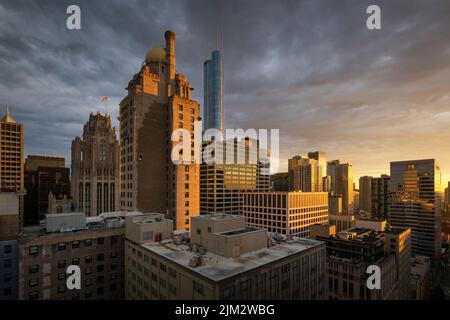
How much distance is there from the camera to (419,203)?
180 m

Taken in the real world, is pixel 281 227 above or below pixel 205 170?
below

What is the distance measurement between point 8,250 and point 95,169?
138 meters

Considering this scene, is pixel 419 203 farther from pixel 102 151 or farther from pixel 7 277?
pixel 102 151

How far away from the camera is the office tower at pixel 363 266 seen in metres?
69.1

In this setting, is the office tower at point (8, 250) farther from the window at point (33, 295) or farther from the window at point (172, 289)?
the window at point (172, 289)

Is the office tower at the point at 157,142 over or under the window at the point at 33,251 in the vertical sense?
over

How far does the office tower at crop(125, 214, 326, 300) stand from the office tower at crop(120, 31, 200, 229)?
26.5 m

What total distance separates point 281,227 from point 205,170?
76272 mm

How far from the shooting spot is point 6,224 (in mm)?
49375

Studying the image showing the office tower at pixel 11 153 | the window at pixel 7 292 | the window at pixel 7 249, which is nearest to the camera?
the window at pixel 7 292

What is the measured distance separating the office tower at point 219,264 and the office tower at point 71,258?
8.59m

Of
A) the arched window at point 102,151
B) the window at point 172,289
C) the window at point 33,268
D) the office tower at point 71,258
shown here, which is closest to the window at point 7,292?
the office tower at point 71,258
